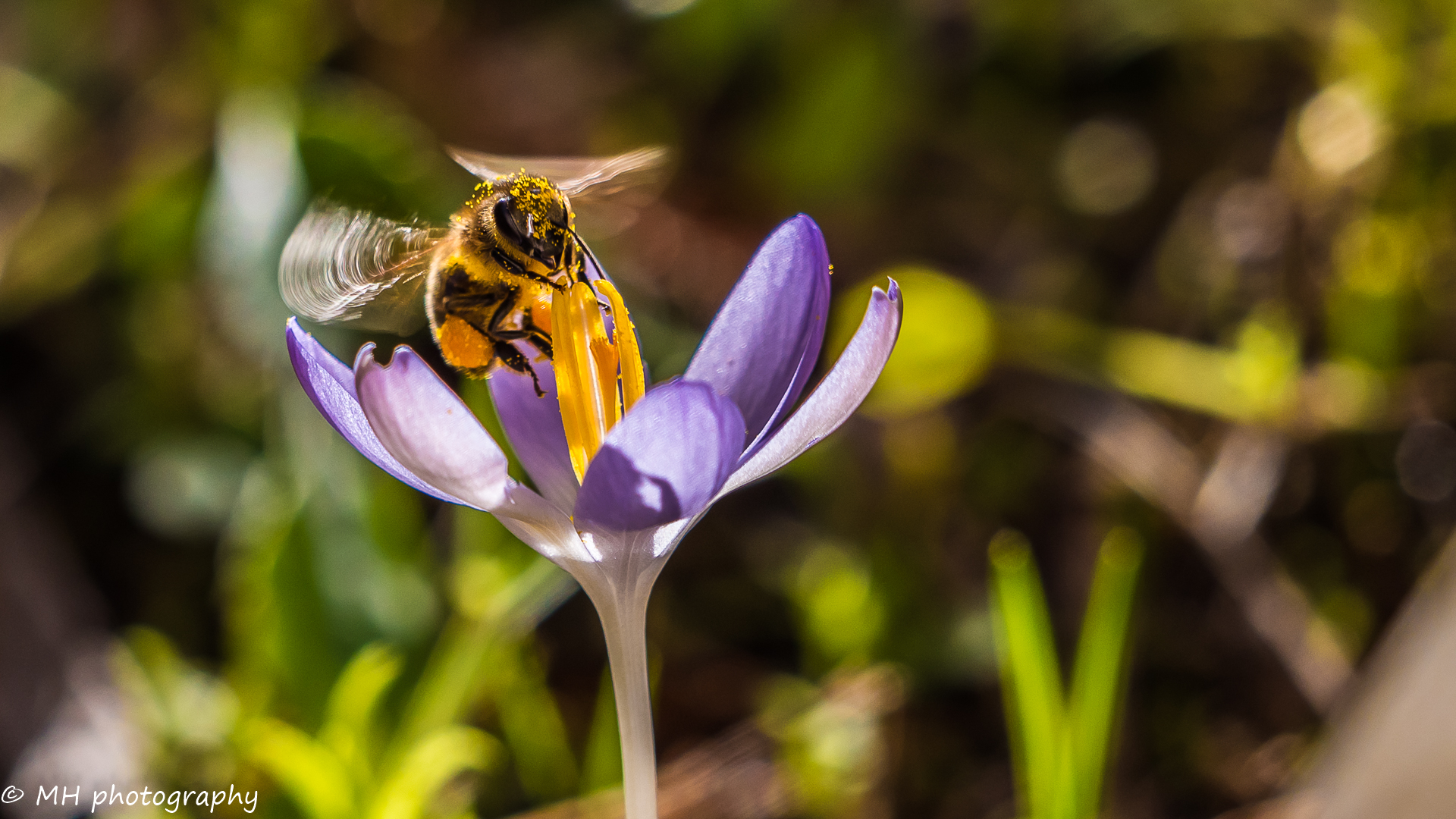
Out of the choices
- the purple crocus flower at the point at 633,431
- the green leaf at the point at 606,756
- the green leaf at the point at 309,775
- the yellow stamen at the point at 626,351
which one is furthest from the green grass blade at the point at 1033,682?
the green leaf at the point at 309,775

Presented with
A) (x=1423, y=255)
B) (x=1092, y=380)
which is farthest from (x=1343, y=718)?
(x=1423, y=255)

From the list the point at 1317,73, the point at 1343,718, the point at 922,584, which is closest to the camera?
the point at 1343,718

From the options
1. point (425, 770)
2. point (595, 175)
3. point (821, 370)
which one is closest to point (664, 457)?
point (595, 175)

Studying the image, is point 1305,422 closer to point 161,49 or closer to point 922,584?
point 922,584

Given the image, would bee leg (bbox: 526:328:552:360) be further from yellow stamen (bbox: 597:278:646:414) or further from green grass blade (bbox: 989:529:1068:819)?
green grass blade (bbox: 989:529:1068:819)

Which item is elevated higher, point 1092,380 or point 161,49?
point 161,49
